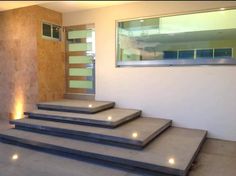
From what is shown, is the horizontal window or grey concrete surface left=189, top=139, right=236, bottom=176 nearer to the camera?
grey concrete surface left=189, top=139, right=236, bottom=176

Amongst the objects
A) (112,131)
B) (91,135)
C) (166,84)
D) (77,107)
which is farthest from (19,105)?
(166,84)

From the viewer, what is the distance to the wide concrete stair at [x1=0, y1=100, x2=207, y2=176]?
9.29 feet

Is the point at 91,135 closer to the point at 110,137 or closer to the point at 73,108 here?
the point at 110,137

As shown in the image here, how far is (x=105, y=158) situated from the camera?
2.97 meters

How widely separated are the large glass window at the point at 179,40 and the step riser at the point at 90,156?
224cm

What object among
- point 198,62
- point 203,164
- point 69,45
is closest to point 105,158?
point 203,164

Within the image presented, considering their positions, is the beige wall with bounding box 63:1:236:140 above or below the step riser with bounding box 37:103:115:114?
above

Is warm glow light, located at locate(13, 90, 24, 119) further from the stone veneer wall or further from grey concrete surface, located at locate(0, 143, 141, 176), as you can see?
grey concrete surface, located at locate(0, 143, 141, 176)

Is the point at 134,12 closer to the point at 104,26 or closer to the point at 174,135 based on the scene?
the point at 104,26

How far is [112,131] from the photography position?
3.48 meters

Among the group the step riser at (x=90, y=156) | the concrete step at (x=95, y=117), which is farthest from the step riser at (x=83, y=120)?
the step riser at (x=90, y=156)

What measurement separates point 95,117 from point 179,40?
2.16 metres

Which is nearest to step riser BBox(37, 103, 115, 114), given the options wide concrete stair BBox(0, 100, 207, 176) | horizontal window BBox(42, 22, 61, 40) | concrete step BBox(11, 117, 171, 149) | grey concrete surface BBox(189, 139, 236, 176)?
wide concrete stair BBox(0, 100, 207, 176)

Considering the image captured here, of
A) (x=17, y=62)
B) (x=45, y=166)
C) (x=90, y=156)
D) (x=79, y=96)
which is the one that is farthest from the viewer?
(x=79, y=96)
